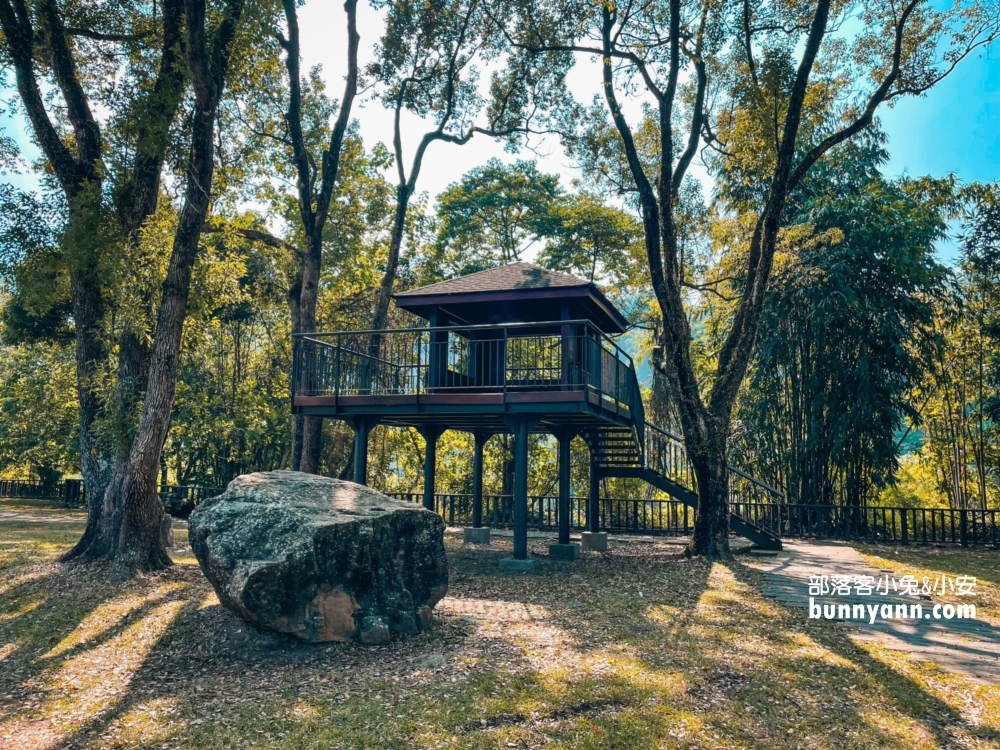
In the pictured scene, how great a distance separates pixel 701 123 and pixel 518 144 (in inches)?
207

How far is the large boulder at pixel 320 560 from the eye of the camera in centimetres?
576

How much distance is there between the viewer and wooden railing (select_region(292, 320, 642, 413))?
436 inches

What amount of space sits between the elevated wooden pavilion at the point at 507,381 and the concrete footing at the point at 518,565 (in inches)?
1.6

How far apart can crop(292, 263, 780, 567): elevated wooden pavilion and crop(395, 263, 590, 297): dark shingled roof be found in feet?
0.08

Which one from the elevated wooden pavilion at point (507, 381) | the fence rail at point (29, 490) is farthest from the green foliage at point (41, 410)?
the elevated wooden pavilion at point (507, 381)

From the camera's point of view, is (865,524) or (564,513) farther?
(865,524)

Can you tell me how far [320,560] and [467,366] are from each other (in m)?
8.00

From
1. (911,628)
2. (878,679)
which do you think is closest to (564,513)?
(911,628)

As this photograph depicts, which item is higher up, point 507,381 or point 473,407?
point 507,381

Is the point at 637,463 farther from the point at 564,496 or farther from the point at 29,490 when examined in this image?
the point at 29,490

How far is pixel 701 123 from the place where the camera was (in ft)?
41.0

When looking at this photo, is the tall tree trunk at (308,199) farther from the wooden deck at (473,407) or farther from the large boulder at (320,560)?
the large boulder at (320,560)

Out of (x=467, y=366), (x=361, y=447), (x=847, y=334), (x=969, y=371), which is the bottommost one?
(x=361, y=447)

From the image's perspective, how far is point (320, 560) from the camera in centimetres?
589
